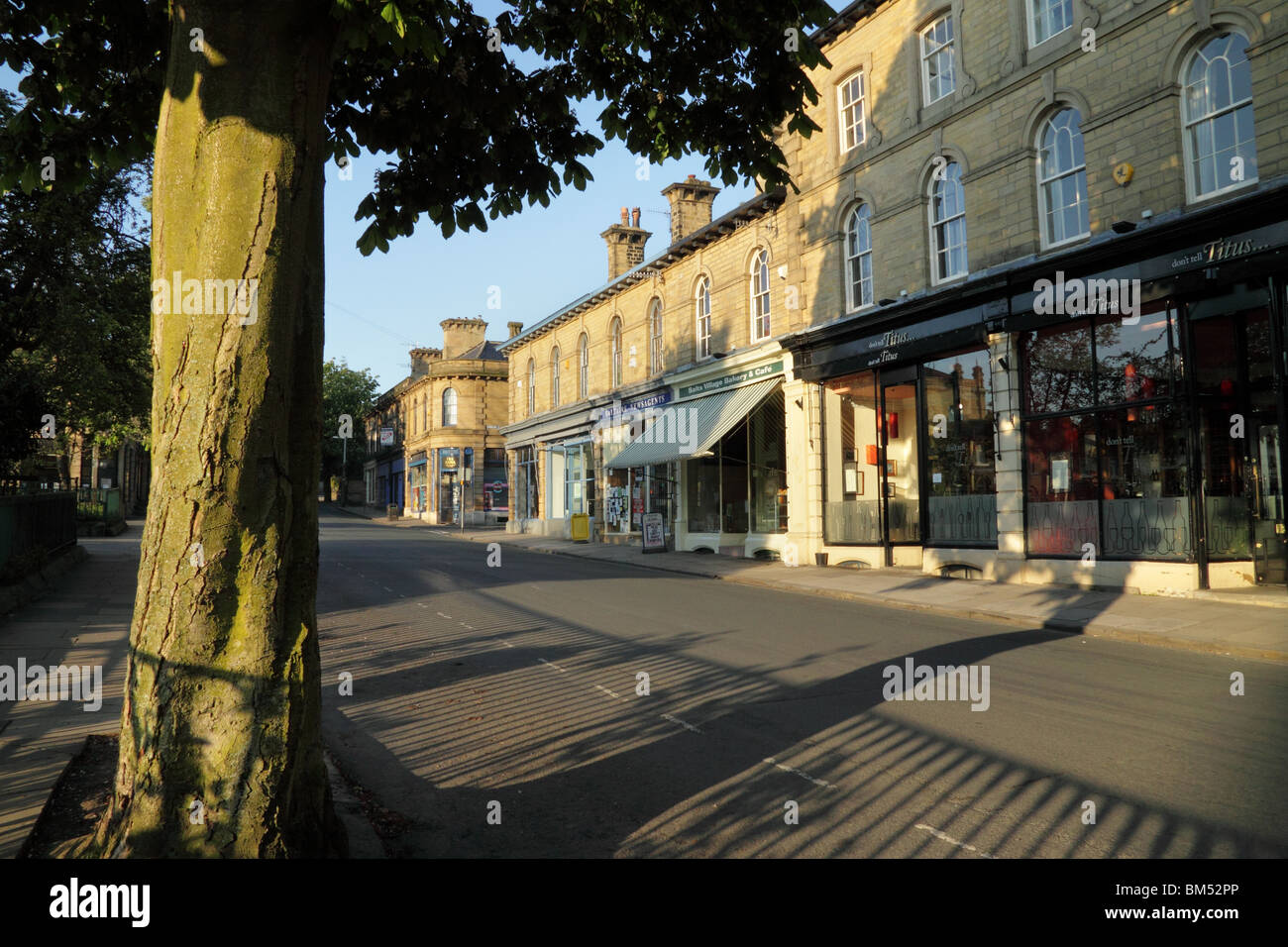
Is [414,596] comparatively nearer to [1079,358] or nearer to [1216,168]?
[1079,358]

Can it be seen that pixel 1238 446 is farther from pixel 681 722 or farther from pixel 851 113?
pixel 851 113

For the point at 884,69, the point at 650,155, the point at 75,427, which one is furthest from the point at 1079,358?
the point at 75,427

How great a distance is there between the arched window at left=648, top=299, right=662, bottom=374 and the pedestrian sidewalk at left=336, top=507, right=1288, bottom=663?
1046 cm

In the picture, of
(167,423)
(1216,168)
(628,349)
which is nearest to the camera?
(167,423)

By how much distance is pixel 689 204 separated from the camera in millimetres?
29266

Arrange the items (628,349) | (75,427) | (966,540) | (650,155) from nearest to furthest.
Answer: (650,155), (966,540), (75,427), (628,349)

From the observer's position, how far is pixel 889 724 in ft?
21.2

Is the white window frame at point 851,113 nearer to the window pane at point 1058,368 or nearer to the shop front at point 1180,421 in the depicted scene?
the window pane at point 1058,368

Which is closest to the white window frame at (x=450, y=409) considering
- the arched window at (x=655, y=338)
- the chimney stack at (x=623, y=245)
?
the chimney stack at (x=623, y=245)

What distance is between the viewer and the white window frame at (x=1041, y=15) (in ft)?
50.2

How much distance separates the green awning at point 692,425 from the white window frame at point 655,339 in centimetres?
185

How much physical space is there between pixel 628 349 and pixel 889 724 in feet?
84.1

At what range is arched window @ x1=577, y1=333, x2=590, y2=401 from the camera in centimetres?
3475

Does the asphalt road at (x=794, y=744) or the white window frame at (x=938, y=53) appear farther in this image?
the white window frame at (x=938, y=53)
